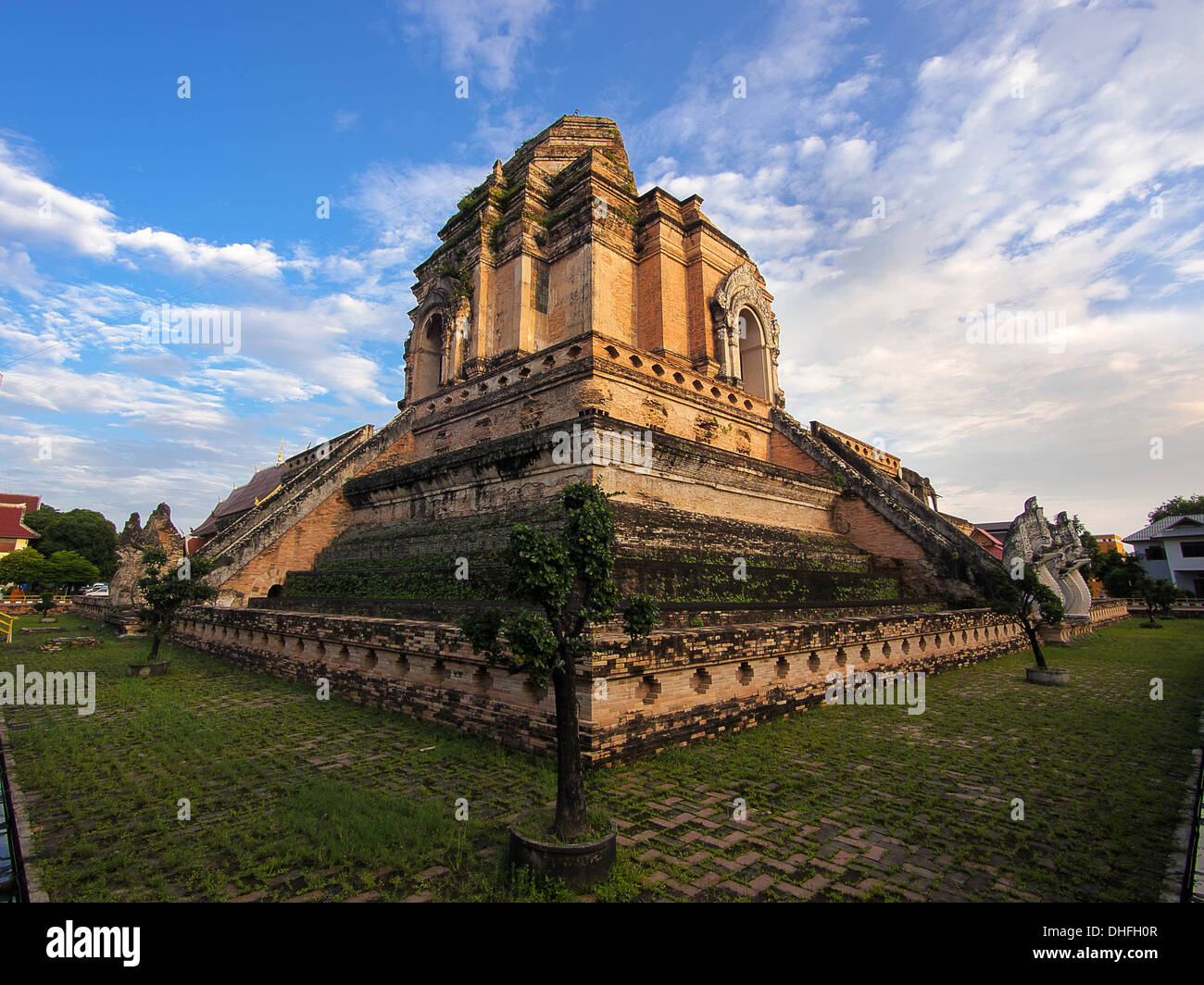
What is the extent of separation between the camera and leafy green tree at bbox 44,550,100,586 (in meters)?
42.4

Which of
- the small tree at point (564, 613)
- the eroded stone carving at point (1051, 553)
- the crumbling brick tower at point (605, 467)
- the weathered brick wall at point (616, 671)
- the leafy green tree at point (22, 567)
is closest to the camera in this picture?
the small tree at point (564, 613)

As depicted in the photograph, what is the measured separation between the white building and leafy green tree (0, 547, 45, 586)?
259 ft

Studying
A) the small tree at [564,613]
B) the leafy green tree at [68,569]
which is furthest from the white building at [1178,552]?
the leafy green tree at [68,569]

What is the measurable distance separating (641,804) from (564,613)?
184 centimetres

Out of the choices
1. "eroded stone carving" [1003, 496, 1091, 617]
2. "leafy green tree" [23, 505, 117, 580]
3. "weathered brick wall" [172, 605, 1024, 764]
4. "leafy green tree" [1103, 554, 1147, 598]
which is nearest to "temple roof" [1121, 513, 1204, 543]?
"leafy green tree" [1103, 554, 1147, 598]

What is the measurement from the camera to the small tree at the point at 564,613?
160 inches

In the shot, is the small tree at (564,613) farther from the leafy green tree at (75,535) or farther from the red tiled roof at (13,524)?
the leafy green tree at (75,535)

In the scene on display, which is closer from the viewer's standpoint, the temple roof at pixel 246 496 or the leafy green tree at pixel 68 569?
the temple roof at pixel 246 496

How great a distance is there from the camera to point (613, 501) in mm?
9641

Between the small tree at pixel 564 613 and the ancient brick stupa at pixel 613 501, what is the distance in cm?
141

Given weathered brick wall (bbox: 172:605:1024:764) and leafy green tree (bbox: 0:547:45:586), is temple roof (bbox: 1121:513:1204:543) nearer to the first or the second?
weathered brick wall (bbox: 172:605:1024:764)
